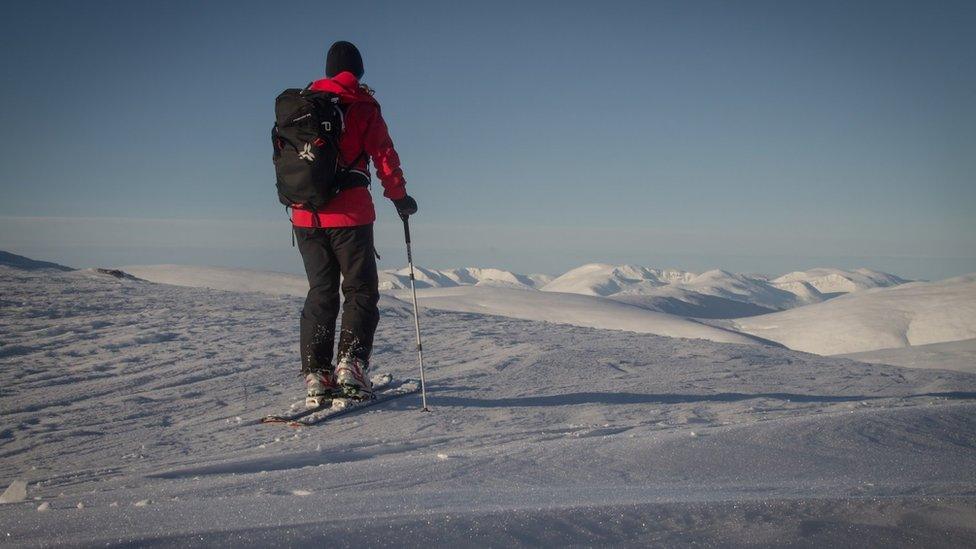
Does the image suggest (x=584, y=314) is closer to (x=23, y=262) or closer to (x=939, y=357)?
(x=939, y=357)

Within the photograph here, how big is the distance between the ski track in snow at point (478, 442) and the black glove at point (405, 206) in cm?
127

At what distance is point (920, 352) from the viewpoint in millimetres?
10047

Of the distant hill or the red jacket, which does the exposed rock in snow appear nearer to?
the red jacket

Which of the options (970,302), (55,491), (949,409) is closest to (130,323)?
(55,491)

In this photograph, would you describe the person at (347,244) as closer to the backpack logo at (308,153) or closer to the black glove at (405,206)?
the black glove at (405,206)

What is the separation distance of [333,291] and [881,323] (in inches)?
1361

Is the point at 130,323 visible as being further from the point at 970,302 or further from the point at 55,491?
the point at 970,302

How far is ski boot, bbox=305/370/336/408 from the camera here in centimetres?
399

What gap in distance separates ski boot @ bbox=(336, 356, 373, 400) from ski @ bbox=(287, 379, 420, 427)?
4 cm

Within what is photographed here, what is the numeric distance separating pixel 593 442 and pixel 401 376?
2897 millimetres

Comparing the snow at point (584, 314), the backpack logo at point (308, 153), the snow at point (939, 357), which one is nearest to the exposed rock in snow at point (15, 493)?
the backpack logo at point (308, 153)

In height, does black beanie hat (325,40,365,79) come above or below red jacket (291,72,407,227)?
above

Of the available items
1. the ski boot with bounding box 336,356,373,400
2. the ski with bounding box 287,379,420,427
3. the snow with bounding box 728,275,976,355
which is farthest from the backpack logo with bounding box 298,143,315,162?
the snow with bounding box 728,275,976,355

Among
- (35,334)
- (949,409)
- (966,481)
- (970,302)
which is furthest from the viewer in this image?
(970,302)
